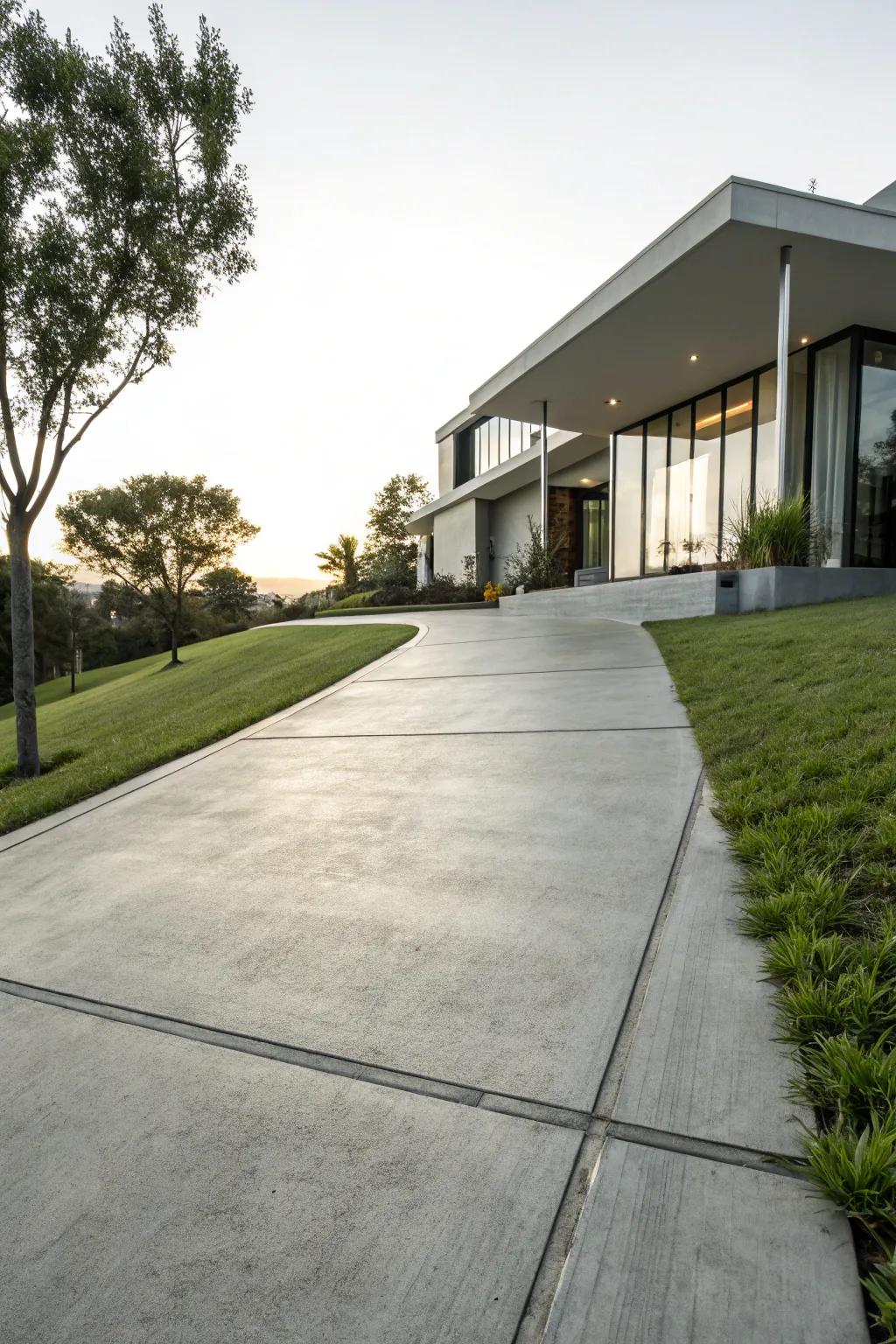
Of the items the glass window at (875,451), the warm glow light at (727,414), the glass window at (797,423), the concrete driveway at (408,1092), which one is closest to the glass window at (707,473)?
the warm glow light at (727,414)

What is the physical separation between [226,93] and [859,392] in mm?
9988

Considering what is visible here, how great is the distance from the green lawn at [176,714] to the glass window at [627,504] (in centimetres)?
684

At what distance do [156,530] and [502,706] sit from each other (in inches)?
1049

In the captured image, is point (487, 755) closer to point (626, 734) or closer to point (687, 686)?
point (626, 734)

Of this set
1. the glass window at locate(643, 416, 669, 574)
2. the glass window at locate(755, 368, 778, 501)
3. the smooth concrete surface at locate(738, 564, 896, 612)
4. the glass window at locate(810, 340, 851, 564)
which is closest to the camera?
the smooth concrete surface at locate(738, 564, 896, 612)

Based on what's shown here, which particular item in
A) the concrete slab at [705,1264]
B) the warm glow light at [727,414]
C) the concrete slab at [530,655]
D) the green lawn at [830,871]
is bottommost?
the concrete slab at [705,1264]

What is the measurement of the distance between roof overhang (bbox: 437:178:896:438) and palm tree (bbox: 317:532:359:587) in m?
34.1

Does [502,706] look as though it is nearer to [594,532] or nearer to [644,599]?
[644,599]

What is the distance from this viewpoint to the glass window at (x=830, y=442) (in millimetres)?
11219

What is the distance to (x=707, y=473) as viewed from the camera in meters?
14.1

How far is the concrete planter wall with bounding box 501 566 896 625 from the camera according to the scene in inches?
352

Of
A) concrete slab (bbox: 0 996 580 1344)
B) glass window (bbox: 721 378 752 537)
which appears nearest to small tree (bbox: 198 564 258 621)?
glass window (bbox: 721 378 752 537)

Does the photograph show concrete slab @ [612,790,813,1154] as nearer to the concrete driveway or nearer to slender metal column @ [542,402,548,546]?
the concrete driveway

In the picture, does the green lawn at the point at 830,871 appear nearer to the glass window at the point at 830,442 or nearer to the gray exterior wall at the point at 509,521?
the glass window at the point at 830,442
